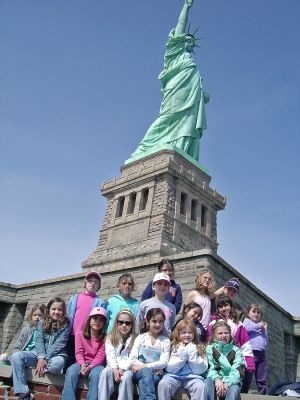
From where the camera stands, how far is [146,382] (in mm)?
4020

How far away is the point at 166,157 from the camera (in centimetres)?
2697

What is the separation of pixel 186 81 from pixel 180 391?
29437 mm

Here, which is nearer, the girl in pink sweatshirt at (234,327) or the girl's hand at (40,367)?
the girl's hand at (40,367)

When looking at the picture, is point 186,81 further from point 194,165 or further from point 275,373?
point 275,373

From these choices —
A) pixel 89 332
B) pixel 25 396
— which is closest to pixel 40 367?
pixel 25 396

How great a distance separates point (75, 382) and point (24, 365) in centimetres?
67

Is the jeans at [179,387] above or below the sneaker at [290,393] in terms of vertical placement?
below

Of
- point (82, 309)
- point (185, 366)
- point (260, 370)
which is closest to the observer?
point (185, 366)

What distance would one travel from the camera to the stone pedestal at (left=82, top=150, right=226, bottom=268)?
24891mm

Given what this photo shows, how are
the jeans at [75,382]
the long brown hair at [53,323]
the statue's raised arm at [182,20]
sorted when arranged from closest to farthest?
the jeans at [75,382], the long brown hair at [53,323], the statue's raised arm at [182,20]

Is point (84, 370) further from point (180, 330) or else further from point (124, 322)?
point (180, 330)

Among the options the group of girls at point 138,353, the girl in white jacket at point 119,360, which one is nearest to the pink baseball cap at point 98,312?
the group of girls at point 138,353

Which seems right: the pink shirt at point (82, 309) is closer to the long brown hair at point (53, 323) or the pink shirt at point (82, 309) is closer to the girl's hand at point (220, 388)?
the long brown hair at point (53, 323)

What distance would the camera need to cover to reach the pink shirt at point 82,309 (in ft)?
16.3
